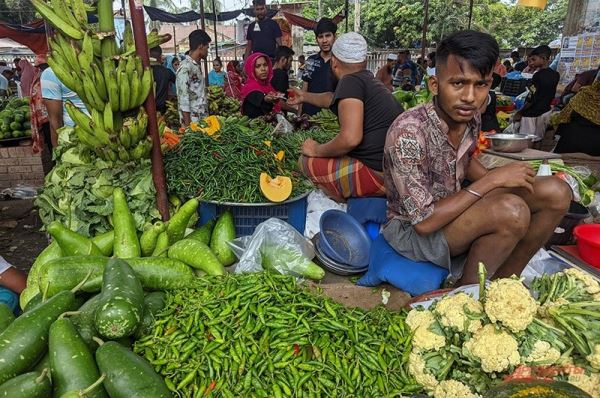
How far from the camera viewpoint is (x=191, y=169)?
3.26 metres

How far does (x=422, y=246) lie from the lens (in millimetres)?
2428

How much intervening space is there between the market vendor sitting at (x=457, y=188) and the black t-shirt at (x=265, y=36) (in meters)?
6.94

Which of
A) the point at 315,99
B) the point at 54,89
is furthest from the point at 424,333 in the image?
the point at 54,89

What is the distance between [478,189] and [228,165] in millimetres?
1863

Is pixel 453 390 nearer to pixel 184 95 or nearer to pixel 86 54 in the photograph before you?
pixel 86 54

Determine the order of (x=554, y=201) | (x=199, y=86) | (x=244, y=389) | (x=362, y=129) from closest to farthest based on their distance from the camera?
(x=244, y=389) < (x=554, y=201) < (x=362, y=129) < (x=199, y=86)

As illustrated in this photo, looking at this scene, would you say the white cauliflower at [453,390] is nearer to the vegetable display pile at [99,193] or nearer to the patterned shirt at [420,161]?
the patterned shirt at [420,161]

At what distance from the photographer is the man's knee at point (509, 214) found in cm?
218

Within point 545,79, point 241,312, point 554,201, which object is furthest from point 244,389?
point 545,79

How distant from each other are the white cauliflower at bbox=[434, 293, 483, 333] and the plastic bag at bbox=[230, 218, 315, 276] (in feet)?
3.63

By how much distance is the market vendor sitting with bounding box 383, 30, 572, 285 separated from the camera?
2.19 m

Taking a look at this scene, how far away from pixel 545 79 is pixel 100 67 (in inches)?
283

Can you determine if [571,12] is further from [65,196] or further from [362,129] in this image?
[65,196]

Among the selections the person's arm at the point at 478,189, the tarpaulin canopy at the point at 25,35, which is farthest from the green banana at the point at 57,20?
the tarpaulin canopy at the point at 25,35
